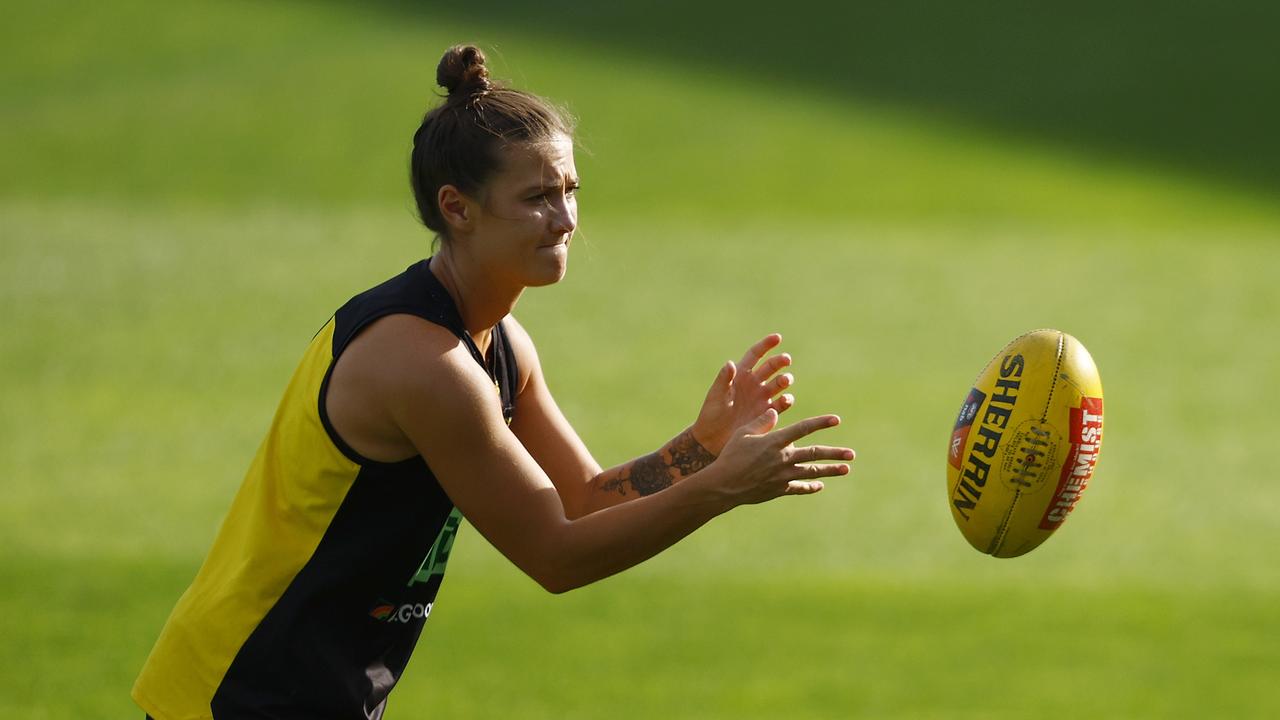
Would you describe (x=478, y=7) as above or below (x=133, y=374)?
above

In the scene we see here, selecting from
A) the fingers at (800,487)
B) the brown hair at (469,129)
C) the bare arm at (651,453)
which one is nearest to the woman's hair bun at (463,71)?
the brown hair at (469,129)

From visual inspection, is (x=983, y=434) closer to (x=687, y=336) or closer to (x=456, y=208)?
(x=456, y=208)

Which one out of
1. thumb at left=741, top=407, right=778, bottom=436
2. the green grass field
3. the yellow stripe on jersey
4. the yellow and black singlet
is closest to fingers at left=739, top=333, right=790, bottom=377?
thumb at left=741, top=407, right=778, bottom=436

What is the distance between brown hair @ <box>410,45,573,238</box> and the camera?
11.8ft

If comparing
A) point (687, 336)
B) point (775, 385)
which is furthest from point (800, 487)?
point (687, 336)

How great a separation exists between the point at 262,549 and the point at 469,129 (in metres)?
1.03

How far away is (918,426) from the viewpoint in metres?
11.1

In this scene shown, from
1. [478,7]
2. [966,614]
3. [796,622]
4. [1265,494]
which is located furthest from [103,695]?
[478,7]

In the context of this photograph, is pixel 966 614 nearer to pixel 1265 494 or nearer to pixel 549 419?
pixel 1265 494

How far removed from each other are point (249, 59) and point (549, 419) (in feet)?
65.5

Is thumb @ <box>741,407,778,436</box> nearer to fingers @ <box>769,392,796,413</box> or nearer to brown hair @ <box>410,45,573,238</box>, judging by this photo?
fingers @ <box>769,392,796,413</box>

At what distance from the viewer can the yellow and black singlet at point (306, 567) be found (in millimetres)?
3525

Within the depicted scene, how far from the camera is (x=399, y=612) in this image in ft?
12.2

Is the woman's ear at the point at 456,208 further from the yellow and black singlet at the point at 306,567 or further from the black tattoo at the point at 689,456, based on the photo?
the black tattoo at the point at 689,456
